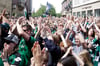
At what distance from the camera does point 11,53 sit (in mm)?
2977

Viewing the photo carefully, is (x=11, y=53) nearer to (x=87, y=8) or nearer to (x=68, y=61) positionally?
(x=68, y=61)

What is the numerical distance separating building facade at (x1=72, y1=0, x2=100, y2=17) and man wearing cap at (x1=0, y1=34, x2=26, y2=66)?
2931cm

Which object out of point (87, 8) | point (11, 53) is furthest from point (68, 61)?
point (87, 8)

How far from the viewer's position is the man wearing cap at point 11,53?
104 inches

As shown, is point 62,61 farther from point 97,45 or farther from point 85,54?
point 97,45

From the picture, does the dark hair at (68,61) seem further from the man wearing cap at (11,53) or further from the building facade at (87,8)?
the building facade at (87,8)

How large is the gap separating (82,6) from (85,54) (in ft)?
136

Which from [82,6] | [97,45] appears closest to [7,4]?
[82,6]

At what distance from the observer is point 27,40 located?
3.38 meters

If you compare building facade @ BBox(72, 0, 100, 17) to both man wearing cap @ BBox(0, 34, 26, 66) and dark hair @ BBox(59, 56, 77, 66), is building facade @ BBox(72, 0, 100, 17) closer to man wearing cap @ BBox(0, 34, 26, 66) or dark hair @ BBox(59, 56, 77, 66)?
dark hair @ BBox(59, 56, 77, 66)

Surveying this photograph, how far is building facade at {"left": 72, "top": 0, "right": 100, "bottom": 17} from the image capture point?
34812 millimetres

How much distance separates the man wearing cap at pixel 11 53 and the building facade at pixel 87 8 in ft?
96.2

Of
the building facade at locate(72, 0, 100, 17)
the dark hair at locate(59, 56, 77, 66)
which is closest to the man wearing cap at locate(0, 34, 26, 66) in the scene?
the dark hair at locate(59, 56, 77, 66)

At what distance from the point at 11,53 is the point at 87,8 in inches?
1518
